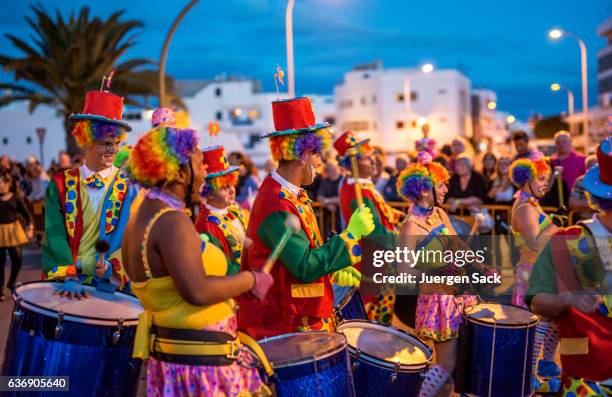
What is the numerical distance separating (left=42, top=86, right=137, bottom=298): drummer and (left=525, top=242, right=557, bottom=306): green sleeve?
263cm

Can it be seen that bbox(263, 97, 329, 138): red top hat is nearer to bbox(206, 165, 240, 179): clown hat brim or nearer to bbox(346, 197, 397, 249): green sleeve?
bbox(206, 165, 240, 179): clown hat brim

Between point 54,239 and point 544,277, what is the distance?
3.13m

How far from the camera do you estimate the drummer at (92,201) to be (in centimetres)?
475

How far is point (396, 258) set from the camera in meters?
6.18

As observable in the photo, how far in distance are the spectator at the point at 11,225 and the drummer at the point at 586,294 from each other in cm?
907

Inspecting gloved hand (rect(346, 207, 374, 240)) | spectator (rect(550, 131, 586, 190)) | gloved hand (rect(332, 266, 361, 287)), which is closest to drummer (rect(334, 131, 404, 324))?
gloved hand (rect(332, 266, 361, 287))

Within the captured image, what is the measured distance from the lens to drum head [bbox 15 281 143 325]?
3605mm

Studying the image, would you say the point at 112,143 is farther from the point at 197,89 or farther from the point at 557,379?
the point at 197,89

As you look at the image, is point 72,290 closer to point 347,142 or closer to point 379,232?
point 379,232

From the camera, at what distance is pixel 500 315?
500cm

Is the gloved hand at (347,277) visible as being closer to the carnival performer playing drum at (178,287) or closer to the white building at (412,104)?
the carnival performer playing drum at (178,287)

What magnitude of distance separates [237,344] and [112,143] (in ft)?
8.24

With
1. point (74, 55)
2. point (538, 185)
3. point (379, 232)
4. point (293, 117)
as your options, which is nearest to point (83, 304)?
point (293, 117)

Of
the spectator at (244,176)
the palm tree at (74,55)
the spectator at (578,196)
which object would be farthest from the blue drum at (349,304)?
the palm tree at (74,55)
